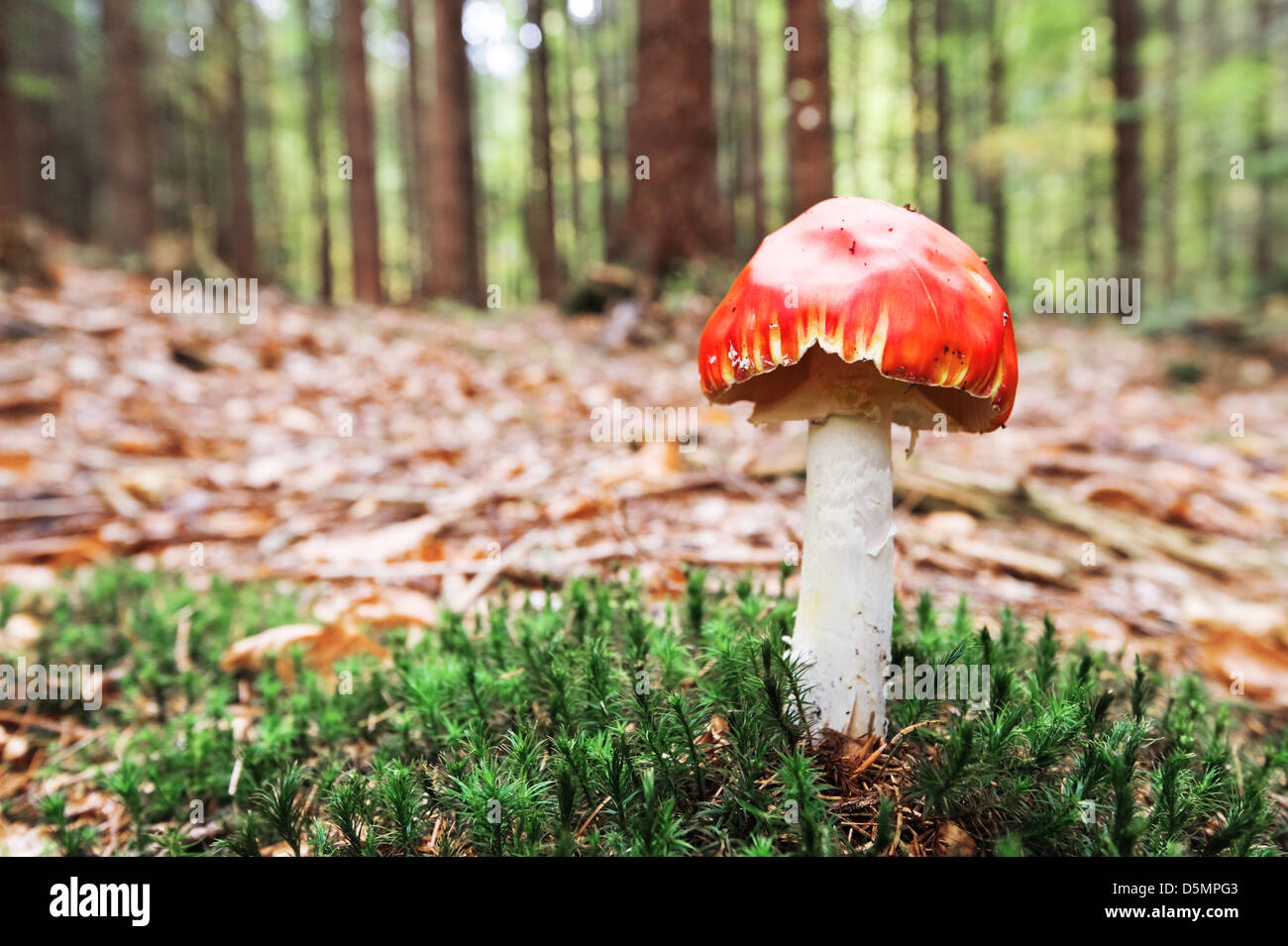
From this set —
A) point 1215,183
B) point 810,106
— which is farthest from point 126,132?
point 1215,183

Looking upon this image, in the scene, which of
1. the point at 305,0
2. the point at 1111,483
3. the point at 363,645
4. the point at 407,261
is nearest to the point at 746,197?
the point at 305,0

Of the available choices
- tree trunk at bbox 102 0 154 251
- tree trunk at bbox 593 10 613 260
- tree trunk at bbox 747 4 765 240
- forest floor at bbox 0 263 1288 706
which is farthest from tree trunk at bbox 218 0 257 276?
tree trunk at bbox 747 4 765 240

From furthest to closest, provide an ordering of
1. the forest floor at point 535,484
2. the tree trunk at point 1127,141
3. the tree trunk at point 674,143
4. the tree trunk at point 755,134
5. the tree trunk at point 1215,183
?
the tree trunk at point 755,134 < the tree trunk at point 1215,183 < the tree trunk at point 1127,141 < the tree trunk at point 674,143 < the forest floor at point 535,484

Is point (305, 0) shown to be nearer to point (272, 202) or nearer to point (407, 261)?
point (272, 202)

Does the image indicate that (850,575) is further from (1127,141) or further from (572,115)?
(572,115)

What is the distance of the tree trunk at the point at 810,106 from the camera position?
5840 mm

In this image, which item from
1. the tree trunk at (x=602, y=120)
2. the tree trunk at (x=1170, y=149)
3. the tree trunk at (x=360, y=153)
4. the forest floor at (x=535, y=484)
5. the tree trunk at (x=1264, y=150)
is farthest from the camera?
the tree trunk at (x=602, y=120)

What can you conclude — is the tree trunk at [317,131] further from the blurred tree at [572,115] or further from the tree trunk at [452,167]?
the tree trunk at [452,167]

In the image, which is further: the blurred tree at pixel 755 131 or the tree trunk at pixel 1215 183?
the blurred tree at pixel 755 131

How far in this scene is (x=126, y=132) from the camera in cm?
1152

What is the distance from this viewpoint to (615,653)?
2072mm
